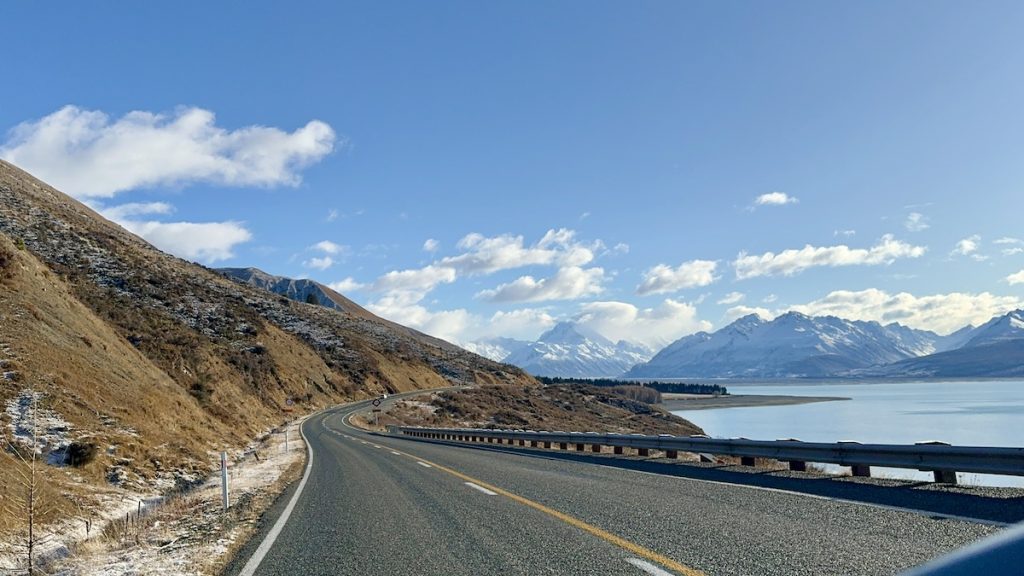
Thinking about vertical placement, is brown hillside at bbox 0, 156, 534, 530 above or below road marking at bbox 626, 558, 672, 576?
above

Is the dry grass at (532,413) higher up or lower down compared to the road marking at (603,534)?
lower down

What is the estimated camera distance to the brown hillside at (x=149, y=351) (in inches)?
930

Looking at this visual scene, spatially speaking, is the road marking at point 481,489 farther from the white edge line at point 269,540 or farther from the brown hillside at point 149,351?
the brown hillside at point 149,351

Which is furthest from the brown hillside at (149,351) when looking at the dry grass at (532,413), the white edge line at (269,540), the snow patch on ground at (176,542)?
the dry grass at (532,413)

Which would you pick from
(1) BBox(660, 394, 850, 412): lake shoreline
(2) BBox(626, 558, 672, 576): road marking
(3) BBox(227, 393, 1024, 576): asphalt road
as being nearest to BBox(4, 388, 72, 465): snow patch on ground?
(3) BBox(227, 393, 1024, 576): asphalt road

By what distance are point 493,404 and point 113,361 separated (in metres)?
65.4

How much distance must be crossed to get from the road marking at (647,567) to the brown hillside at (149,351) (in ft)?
51.6

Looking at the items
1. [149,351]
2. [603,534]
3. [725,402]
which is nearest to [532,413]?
[149,351]

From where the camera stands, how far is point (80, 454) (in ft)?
63.7

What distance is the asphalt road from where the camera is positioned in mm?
6137

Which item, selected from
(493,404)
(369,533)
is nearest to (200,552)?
(369,533)

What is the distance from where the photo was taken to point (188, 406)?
35188 mm

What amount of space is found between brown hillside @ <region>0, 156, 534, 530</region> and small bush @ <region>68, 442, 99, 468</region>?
1.11 feet

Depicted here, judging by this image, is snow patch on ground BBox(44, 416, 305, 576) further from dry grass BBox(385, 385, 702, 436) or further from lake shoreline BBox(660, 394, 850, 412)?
lake shoreline BBox(660, 394, 850, 412)
